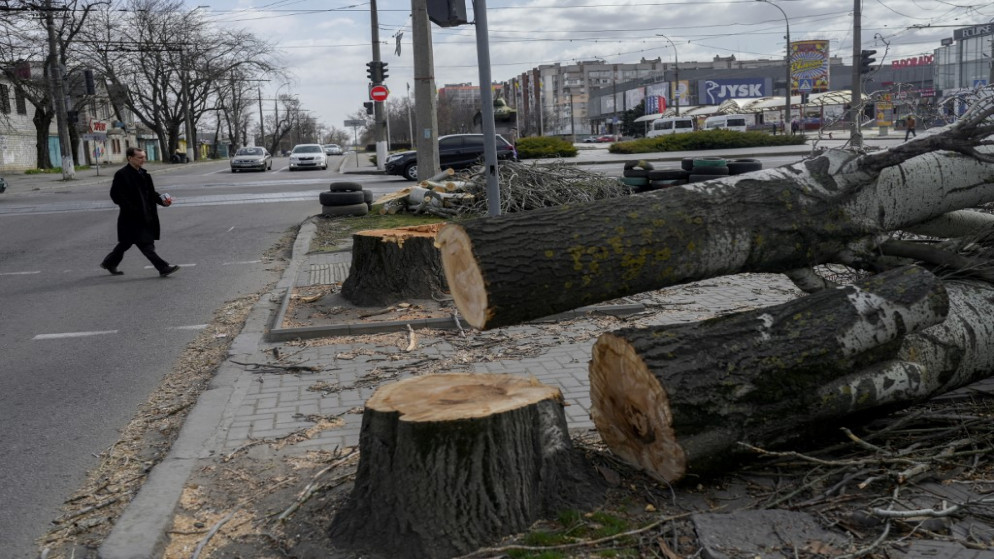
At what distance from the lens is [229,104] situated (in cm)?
10156

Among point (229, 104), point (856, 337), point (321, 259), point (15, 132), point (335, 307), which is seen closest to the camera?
point (856, 337)

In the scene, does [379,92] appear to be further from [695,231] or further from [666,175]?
[695,231]

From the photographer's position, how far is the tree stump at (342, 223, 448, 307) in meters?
8.04

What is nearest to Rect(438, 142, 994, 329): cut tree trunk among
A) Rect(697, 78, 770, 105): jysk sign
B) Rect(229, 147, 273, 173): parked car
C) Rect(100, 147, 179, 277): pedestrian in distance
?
Rect(100, 147, 179, 277): pedestrian in distance

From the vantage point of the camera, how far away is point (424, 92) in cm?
1683

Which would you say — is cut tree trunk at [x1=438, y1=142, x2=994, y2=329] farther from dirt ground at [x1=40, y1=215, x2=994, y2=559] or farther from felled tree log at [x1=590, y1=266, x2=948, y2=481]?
dirt ground at [x1=40, y1=215, x2=994, y2=559]

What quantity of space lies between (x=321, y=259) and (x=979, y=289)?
27.7 feet

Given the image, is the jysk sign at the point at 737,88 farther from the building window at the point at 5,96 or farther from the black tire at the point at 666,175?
the black tire at the point at 666,175

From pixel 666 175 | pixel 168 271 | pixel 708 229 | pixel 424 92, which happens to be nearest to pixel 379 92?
pixel 424 92

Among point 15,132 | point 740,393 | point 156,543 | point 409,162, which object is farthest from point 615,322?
point 15,132

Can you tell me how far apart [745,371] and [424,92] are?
45.7 ft

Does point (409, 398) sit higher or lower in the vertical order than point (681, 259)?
lower

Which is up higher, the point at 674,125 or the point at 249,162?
the point at 674,125

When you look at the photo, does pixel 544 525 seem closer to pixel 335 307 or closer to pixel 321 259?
pixel 335 307
